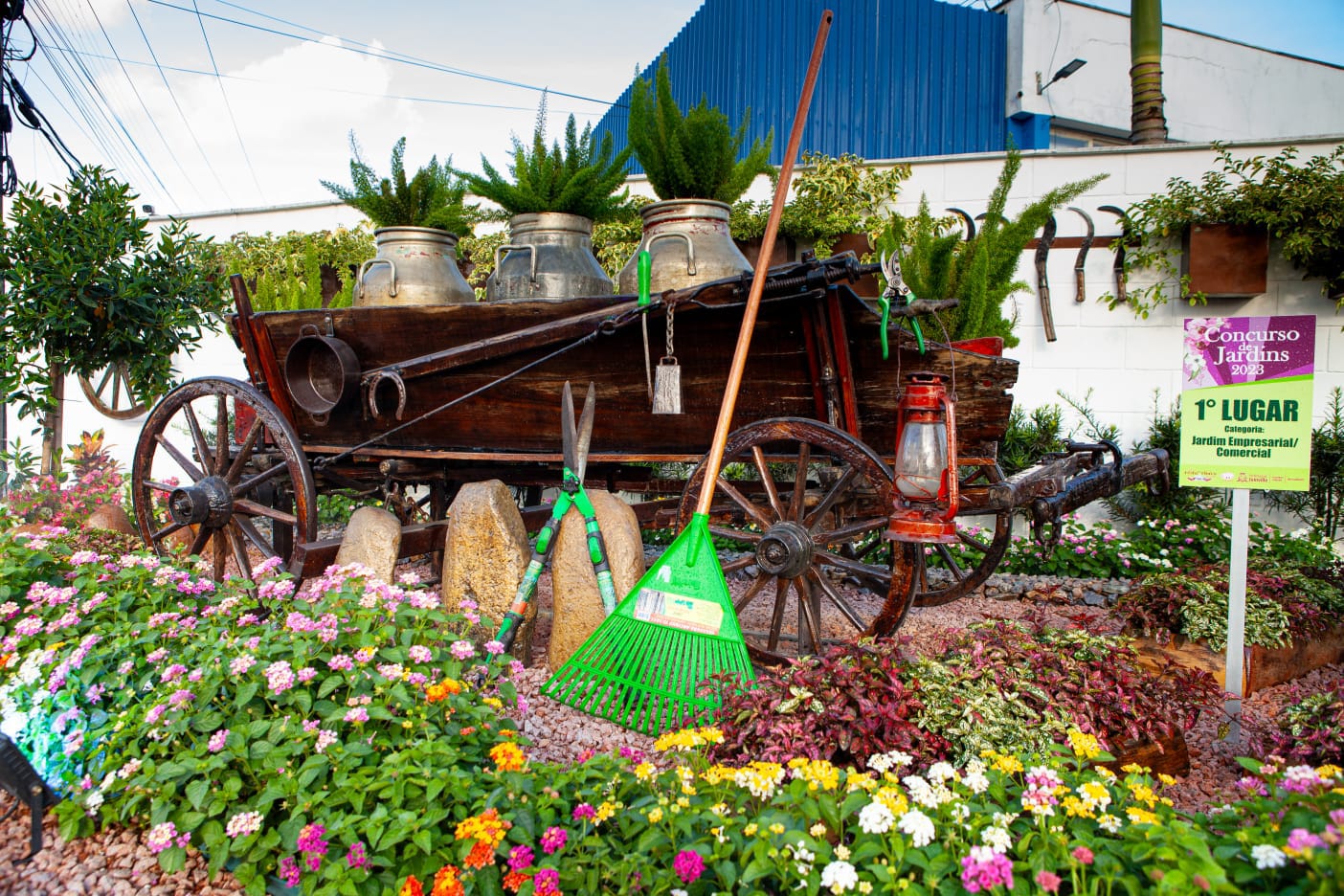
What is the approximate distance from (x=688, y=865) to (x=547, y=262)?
2.90 metres

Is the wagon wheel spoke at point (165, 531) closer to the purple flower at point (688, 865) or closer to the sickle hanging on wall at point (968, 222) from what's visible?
the purple flower at point (688, 865)

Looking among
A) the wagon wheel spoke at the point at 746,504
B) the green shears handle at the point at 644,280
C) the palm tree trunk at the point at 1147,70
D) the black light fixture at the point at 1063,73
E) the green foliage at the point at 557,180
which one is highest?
the black light fixture at the point at 1063,73

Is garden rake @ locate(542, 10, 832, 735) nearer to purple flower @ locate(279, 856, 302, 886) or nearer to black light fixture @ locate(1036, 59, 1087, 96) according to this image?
purple flower @ locate(279, 856, 302, 886)

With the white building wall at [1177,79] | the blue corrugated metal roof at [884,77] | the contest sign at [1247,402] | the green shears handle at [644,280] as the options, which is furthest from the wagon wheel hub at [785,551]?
the white building wall at [1177,79]

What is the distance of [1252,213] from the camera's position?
5.22 metres

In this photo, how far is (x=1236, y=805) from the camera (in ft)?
4.58

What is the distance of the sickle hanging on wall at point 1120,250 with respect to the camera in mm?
5609

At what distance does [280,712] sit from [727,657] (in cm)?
121

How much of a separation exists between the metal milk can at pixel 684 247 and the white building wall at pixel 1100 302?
3192 mm

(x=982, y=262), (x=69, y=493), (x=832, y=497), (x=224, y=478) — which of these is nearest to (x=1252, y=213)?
(x=982, y=262)

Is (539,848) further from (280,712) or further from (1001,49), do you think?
(1001,49)

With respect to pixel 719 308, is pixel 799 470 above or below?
below

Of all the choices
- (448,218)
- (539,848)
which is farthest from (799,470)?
(448,218)

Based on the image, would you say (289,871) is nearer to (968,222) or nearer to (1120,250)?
(968,222)
